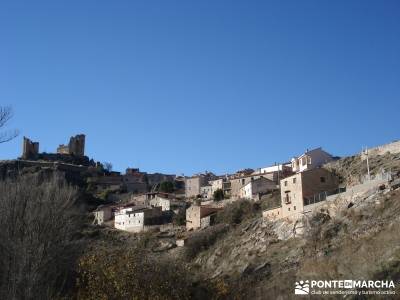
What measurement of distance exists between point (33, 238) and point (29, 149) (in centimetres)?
9884

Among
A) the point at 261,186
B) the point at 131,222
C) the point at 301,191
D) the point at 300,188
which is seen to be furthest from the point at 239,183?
the point at 301,191

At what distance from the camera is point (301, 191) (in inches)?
1953

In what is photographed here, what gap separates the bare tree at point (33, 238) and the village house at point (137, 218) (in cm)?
4240

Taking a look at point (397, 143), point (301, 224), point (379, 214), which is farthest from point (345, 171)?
point (379, 214)

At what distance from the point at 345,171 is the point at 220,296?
1396 inches

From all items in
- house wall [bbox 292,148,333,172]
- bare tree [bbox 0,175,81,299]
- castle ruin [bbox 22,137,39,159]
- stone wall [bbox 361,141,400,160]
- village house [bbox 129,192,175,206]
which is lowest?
bare tree [bbox 0,175,81,299]

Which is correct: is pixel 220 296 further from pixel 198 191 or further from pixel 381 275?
pixel 198 191

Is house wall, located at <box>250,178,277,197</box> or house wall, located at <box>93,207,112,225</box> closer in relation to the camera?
house wall, located at <box>250,178,277,197</box>

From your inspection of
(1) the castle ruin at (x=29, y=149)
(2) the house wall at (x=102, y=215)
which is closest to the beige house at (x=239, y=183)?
(2) the house wall at (x=102, y=215)

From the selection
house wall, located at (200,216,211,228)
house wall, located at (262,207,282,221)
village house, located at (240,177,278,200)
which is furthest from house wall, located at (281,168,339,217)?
village house, located at (240,177,278,200)

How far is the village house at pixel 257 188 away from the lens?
67.9 m

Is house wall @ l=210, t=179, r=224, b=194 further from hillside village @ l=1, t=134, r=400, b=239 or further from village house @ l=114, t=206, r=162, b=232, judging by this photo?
village house @ l=114, t=206, r=162, b=232

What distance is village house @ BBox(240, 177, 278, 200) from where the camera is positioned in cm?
6788

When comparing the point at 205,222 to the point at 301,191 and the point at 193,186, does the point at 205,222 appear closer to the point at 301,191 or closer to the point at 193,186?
the point at 301,191
